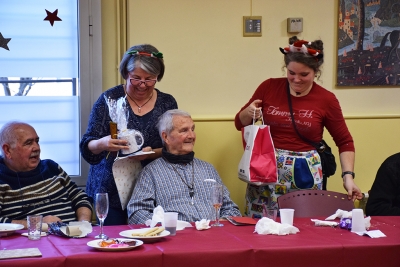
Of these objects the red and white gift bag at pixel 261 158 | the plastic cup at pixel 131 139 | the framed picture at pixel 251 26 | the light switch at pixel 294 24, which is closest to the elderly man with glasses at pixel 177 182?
the plastic cup at pixel 131 139

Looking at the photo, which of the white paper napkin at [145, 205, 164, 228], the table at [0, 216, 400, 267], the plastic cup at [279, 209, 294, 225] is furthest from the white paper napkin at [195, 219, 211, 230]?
the plastic cup at [279, 209, 294, 225]

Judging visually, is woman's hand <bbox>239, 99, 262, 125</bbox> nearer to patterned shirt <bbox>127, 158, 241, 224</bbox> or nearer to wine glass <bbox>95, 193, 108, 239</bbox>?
patterned shirt <bbox>127, 158, 241, 224</bbox>

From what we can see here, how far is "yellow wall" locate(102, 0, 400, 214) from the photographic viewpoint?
13.6 feet

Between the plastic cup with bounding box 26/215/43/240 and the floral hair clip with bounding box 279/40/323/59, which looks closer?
the plastic cup with bounding box 26/215/43/240

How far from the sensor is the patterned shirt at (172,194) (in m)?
3.16

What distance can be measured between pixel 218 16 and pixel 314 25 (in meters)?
0.74

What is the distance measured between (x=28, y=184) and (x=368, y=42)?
2.74 m

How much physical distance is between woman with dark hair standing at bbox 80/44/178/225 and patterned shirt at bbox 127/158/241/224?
17cm

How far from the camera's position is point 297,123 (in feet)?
11.9

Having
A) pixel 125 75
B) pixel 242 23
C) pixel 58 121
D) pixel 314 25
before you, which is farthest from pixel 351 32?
pixel 58 121

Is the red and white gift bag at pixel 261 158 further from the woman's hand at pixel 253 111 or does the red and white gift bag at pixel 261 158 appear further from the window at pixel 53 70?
the window at pixel 53 70

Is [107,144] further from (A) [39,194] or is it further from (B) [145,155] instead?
(A) [39,194]

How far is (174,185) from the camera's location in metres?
3.28

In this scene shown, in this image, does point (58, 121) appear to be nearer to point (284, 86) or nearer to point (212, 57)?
point (212, 57)
